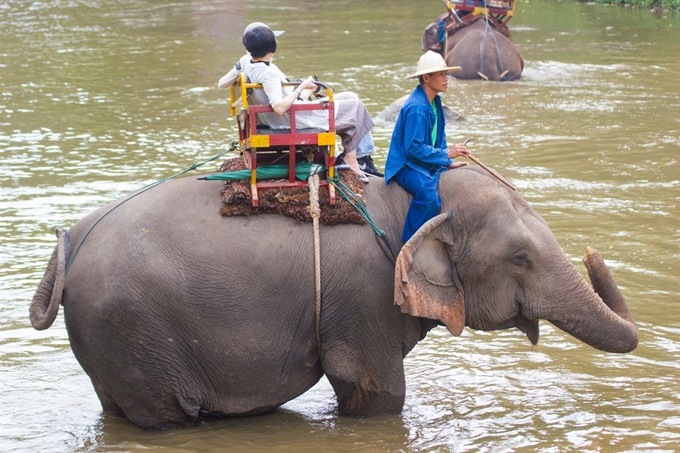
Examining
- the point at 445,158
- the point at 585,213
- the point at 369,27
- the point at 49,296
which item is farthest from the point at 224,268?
the point at 369,27

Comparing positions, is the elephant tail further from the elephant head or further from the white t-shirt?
the elephant head

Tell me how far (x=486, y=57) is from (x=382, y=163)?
21.0ft

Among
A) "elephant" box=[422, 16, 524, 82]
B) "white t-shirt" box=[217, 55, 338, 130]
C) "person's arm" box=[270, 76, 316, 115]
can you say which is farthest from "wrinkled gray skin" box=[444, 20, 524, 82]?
"person's arm" box=[270, 76, 316, 115]

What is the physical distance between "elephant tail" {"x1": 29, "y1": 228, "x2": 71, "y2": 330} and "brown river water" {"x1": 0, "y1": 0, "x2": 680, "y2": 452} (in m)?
0.72

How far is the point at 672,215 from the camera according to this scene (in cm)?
916

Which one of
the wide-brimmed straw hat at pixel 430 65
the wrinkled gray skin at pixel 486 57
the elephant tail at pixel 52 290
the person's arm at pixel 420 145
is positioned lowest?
the wrinkled gray skin at pixel 486 57

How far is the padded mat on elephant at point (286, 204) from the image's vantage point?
17.4ft

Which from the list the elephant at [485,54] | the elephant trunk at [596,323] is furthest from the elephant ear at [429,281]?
the elephant at [485,54]

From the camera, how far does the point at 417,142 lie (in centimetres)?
538

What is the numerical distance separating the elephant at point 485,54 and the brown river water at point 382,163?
29 cm

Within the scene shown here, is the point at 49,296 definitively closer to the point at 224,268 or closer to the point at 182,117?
the point at 224,268

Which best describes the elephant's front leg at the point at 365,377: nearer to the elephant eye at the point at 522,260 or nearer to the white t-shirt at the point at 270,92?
the elephant eye at the point at 522,260

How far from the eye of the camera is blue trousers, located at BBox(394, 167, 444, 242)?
17.4ft

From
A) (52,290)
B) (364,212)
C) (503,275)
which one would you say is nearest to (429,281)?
(503,275)
